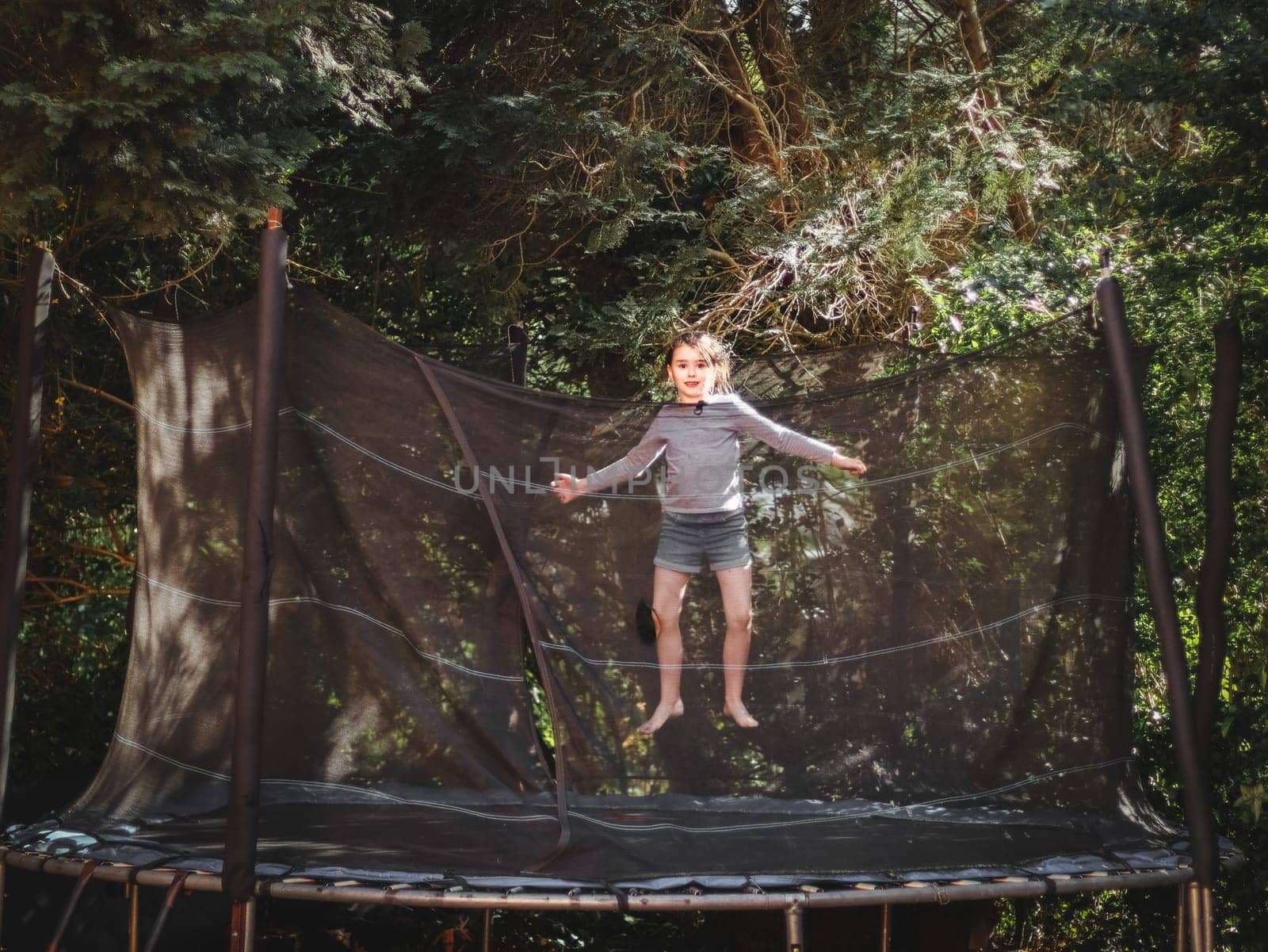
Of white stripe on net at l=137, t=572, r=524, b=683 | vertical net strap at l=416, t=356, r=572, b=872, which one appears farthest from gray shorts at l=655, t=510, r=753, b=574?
white stripe on net at l=137, t=572, r=524, b=683

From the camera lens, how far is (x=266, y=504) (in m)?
2.83

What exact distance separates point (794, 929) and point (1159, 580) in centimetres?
125

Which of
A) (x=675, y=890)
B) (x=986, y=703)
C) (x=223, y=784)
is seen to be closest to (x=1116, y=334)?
(x=986, y=703)

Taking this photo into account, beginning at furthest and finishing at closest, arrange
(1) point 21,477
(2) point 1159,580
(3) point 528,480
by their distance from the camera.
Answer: (1) point 21,477, (3) point 528,480, (2) point 1159,580

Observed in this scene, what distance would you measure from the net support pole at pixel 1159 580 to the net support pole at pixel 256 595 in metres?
2.11

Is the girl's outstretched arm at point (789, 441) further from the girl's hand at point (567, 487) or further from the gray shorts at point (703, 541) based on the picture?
the girl's hand at point (567, 487)

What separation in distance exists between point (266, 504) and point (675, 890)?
131 cm

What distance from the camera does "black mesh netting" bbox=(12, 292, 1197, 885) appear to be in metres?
2.99

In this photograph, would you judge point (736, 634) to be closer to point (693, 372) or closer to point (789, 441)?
point (789, 441)

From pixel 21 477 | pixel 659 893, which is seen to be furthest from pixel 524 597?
pixel 21 477

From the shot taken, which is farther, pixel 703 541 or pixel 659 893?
pixel 703 541

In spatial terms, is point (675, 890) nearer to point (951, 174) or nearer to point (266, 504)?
point (266, 504)

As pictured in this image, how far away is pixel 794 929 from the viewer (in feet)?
8.89

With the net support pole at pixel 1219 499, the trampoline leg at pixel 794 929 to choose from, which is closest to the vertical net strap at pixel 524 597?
the trampoline leg at pixel 794 929
